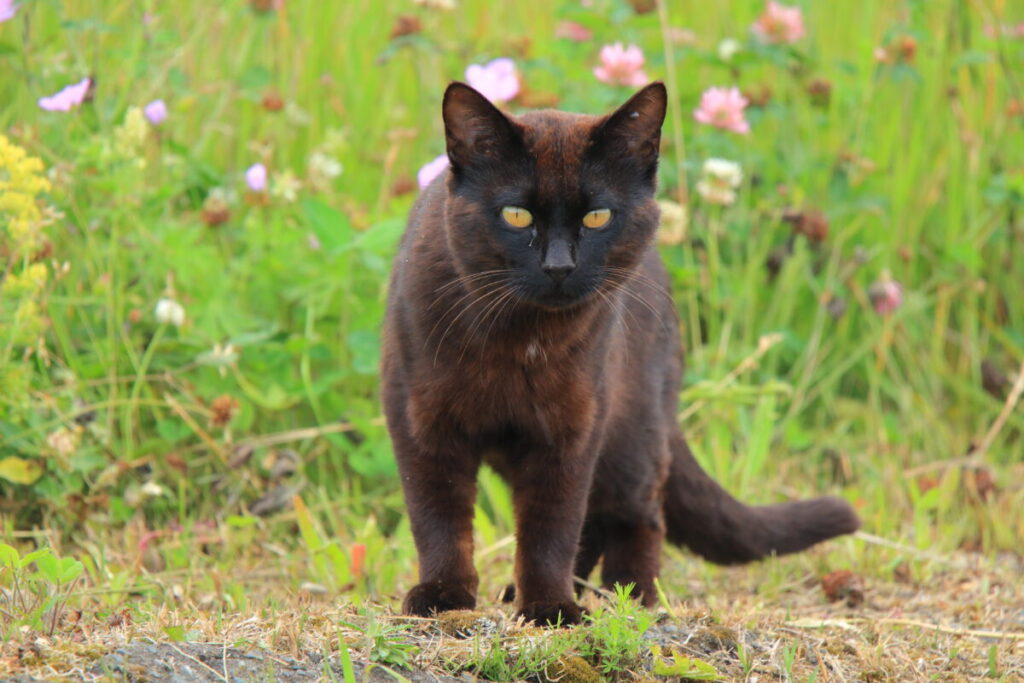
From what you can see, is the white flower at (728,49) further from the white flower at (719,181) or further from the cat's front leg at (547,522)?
the cat's front leg at (547,522)

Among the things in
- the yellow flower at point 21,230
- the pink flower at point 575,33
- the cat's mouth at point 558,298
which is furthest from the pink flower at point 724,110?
the yellow flower at point 21,230

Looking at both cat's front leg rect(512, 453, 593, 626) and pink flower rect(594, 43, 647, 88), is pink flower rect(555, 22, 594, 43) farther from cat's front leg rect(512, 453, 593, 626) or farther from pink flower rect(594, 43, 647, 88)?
cat's front leg rect(512, 453, 593, 626)

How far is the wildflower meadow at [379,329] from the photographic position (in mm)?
2525

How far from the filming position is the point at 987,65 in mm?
5137

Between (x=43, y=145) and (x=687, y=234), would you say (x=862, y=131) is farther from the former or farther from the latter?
(x=43, y=145)

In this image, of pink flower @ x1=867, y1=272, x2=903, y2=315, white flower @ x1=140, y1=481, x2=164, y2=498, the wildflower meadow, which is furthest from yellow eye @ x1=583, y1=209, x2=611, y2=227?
pink flower @ x1=867, y1=272, x2=903, y2=315

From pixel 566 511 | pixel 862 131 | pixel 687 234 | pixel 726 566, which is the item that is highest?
pixel 862 131

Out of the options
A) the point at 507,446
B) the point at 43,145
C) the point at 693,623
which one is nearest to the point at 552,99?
the point at 43,145

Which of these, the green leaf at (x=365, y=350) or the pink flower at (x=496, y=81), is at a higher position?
the pink flower at (x=496, y=81)

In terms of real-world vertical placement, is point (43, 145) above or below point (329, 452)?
above

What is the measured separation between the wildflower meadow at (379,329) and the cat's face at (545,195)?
698 mm

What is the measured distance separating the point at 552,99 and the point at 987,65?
2.02 m

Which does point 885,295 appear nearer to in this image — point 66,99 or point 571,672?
point 571,672

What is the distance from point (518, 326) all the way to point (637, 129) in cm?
52
